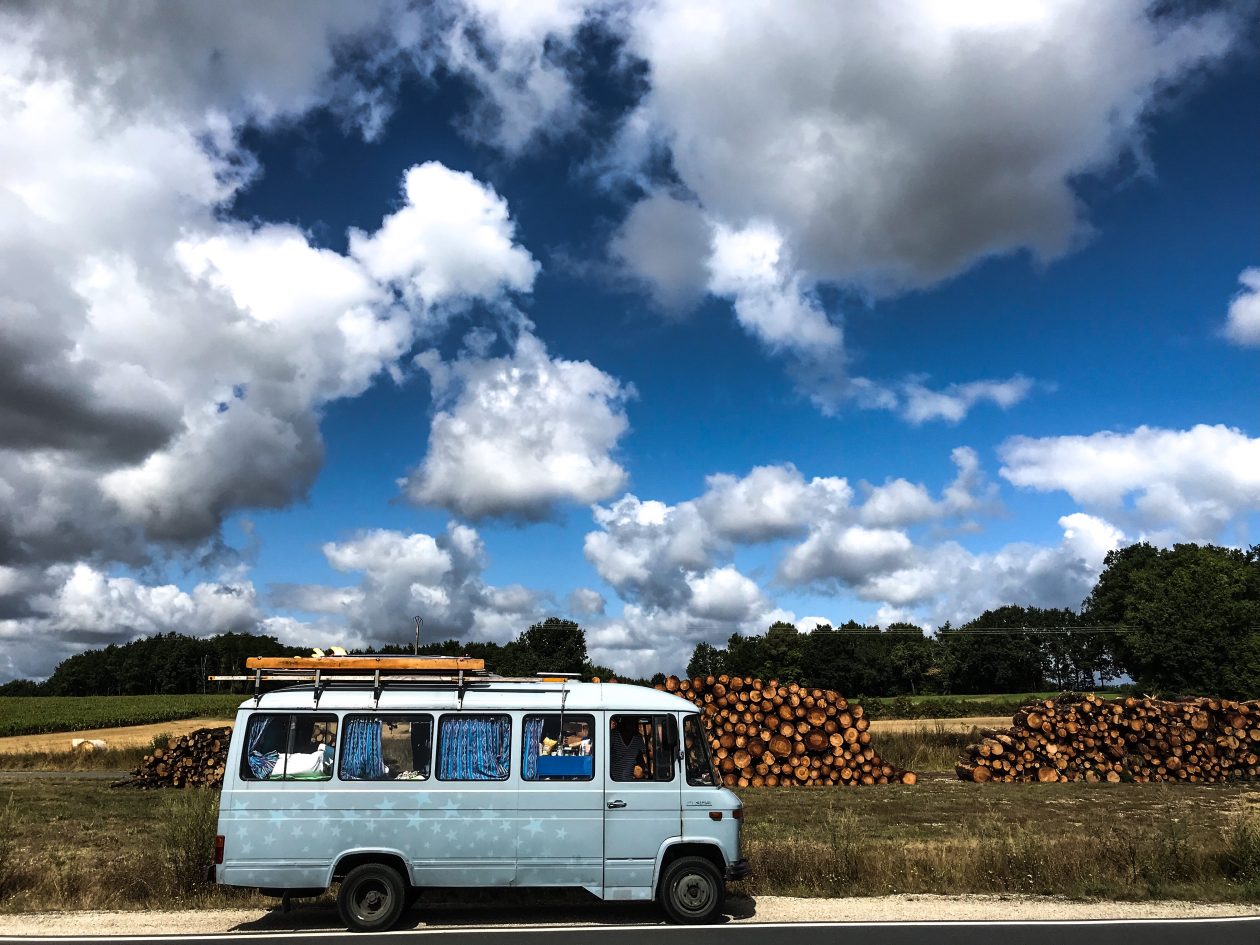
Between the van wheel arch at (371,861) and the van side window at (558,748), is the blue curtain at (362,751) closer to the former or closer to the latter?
the van wheel arch at (371,861)

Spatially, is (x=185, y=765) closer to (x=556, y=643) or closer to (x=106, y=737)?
(x=106, y=737)

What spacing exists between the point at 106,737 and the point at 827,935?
58518mm

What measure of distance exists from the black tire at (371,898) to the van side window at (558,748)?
5.74 feet

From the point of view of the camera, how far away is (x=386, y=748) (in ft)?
31.7

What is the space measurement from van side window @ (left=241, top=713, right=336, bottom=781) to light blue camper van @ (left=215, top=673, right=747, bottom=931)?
1 cm

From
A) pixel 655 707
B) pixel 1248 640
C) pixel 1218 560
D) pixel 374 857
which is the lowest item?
pixel 374 857

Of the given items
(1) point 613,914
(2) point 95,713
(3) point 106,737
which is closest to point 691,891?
(1) point 613,914

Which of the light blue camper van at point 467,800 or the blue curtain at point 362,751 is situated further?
the blue curtain at point 362,751

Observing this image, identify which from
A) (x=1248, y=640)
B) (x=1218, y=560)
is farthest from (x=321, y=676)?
(x=1218, y=560)

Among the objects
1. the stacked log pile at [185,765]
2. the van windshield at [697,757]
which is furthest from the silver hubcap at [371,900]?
the stacked log pile at [185,765]

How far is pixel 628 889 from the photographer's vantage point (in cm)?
936

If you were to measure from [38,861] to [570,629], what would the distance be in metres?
107

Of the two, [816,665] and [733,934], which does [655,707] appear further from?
[816,665]

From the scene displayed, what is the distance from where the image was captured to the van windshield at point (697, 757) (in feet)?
→ 32.0
